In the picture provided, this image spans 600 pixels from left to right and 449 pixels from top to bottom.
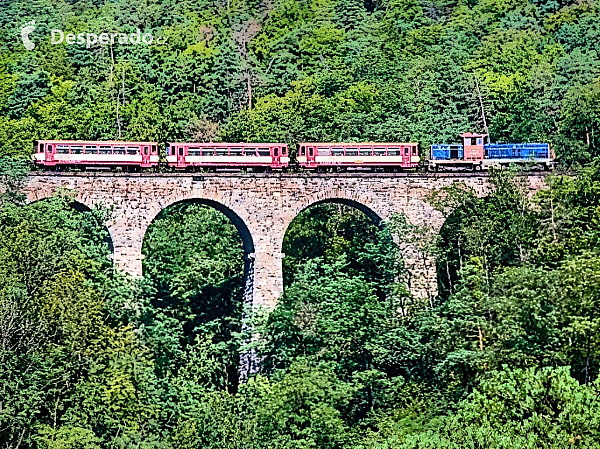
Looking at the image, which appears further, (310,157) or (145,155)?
(310,157)

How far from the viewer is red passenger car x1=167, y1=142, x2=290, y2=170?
5475 centimetres

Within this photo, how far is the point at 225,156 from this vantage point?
5522 cm

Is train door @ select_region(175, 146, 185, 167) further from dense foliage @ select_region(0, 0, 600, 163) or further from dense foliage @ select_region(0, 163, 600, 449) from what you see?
dense foliage @ select_region(0, 0, 600, 163)

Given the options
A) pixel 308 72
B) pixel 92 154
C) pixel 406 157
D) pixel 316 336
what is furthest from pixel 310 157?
pixel 308 72

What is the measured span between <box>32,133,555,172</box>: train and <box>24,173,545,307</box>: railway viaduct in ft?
7.41

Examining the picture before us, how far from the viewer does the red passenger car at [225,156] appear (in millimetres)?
54750

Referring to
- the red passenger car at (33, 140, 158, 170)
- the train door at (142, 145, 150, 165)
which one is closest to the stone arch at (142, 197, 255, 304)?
the train door at (142, 145, 150, 165)

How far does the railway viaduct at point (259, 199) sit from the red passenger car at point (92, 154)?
122 inches

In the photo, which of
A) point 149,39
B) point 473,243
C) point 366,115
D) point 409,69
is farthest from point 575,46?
point 473,243

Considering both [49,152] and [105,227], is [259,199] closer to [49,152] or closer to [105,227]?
[105,227]

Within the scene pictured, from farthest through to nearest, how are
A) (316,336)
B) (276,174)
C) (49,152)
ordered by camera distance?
1. (49,152)
2. (276,174)
3. (316,336)

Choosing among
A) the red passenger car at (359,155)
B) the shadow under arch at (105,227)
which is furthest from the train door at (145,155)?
the red passenger car at (359,155)

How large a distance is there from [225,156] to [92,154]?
6.04m

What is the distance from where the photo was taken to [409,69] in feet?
263
